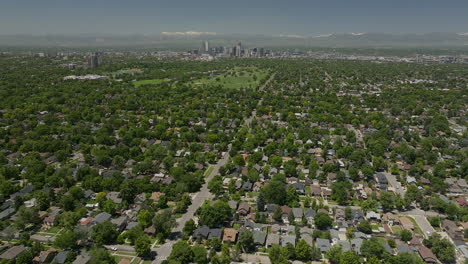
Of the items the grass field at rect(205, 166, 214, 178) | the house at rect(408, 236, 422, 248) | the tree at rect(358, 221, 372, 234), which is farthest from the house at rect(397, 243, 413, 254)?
the grass field at rect(205, 166, 214, 178)

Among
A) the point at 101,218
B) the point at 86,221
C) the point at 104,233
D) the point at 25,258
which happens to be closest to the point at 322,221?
the point at 104,233

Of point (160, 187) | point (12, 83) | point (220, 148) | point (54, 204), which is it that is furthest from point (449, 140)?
Result: point (12, 83)

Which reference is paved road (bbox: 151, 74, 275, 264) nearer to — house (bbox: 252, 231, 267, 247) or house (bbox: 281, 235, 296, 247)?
house (bbox: 252, 231, 267, 247)

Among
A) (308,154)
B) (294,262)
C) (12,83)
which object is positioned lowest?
(294,262)

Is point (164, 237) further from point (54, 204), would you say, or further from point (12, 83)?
point (12, 83)

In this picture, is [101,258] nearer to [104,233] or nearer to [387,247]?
[104,233]

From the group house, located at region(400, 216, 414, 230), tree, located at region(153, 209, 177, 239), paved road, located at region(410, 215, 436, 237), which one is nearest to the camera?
tree, located at region(153, 209, 177, 239)

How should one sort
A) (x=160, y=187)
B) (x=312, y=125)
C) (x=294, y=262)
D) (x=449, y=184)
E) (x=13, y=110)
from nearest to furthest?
(x=294, y=262) < (x=160, y=187) < (x=449, y=184) < (x=312, y=125) < (x=13, y=110)
